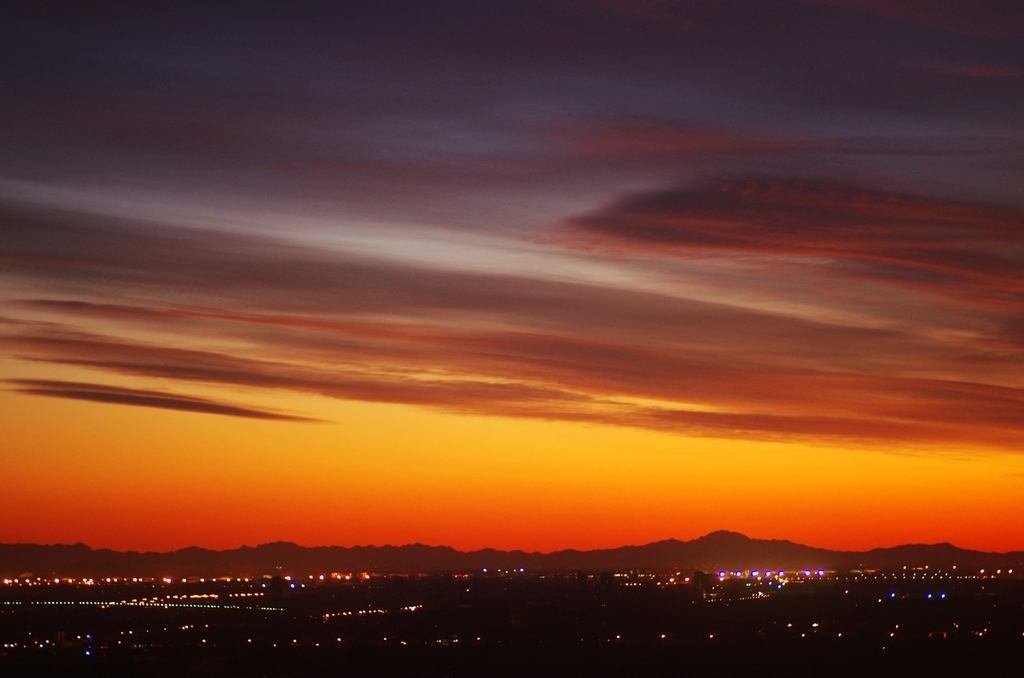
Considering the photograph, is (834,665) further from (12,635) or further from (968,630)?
(12,635)

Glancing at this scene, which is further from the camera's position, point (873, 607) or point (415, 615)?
point (873, 607)

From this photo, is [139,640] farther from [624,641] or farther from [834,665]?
[834,665]

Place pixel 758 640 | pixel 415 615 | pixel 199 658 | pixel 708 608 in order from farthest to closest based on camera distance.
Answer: pixel 708 608, pixel 415 615, pixel 758 640, pixel 199 658

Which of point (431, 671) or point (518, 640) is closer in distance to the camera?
point (431, 671)

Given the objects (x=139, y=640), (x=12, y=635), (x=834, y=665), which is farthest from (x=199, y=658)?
(x=834, y=665)

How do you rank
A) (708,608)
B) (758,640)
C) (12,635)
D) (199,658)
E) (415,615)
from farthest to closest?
(708,608)
(415,615)
(12,635)
(758,640)
(199,658)

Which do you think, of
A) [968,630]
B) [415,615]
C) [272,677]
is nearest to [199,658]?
[272,677]

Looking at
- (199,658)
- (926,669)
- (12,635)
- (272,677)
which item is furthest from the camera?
(12,635)

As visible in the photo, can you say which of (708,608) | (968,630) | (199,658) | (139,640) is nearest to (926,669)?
(968,630)

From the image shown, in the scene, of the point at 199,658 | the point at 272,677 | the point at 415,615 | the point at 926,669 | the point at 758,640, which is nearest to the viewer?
the point at 272,677
